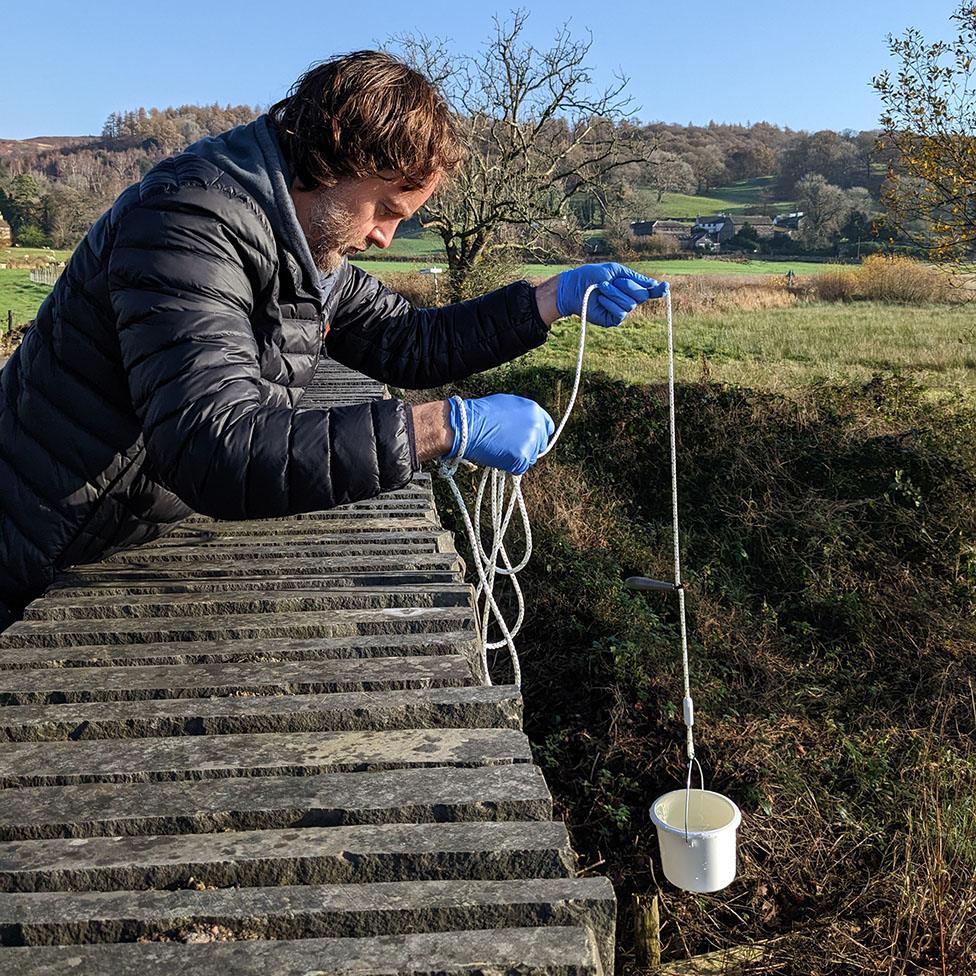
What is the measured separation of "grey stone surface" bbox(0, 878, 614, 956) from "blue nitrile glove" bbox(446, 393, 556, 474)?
1232mm

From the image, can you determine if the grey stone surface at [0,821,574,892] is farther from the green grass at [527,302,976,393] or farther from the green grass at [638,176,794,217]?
the green grass at [638,176,794,217]

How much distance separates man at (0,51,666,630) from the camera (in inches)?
76.5

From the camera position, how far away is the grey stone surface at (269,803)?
153 cm

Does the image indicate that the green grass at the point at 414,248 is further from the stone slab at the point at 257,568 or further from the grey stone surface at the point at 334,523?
the stone slab at the point at 257,568

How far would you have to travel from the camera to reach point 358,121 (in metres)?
2.21

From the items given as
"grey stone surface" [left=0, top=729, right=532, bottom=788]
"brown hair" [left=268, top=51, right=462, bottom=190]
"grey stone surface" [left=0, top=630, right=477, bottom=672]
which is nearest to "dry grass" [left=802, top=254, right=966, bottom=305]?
"brown hair" [left=268, top=51, right=462, bottom=190]

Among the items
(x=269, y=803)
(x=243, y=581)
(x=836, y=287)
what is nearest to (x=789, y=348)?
(x=836, y=287)

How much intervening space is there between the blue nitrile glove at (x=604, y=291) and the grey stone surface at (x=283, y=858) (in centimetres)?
232

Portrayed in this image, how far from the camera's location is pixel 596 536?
9.62 metres

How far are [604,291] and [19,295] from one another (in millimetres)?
26433

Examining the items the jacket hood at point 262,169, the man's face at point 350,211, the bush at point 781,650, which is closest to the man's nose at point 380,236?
the man's face at point 350,211

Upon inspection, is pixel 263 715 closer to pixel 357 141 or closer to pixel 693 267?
pixel 357 141

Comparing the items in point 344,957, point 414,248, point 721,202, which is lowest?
point 344,957

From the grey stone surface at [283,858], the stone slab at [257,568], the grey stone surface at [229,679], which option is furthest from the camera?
the stone slab at [257,568]
